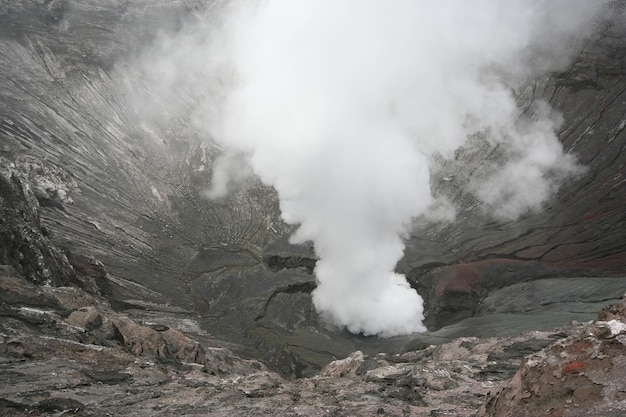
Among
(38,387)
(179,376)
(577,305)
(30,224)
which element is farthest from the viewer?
(577,305)

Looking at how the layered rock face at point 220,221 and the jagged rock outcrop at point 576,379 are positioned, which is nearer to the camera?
the jagged rock outcrop at point 576,379

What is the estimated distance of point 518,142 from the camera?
180 ft

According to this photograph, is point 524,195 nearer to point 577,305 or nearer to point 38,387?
point 577,305

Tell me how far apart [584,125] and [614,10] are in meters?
13.0

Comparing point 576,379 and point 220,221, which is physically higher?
point 220,221

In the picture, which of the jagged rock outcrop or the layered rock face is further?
the layered rock face

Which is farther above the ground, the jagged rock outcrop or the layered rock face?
the layered rock face

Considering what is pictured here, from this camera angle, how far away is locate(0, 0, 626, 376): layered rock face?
3719 centimetres

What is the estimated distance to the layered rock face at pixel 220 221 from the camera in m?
37.2

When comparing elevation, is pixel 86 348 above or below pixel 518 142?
below

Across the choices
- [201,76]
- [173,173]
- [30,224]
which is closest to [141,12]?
[201,76]

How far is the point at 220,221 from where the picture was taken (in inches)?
2431

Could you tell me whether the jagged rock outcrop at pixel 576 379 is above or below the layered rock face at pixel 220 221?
below

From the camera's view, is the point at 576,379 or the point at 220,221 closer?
the point at 576,379
